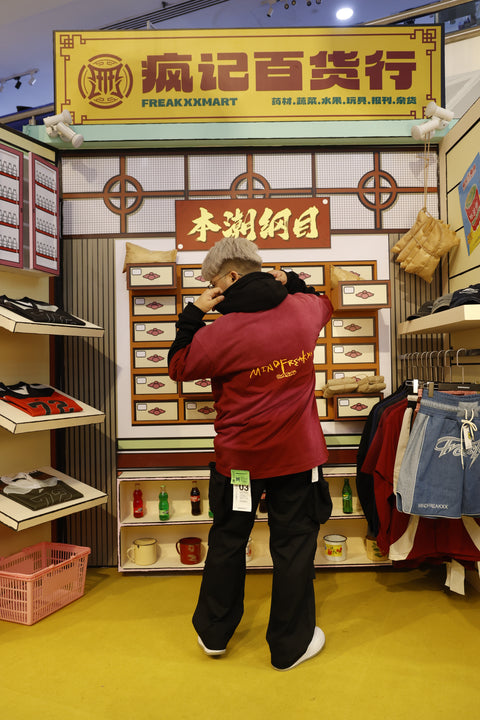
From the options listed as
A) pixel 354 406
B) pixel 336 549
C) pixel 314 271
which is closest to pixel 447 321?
pixel 354 406

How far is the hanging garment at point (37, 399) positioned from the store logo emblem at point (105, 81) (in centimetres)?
210

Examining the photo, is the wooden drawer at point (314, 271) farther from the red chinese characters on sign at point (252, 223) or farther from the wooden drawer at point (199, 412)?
the wooden drawer at point (199, 412)

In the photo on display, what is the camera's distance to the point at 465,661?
7.91 ft

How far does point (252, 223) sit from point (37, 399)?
1933mm

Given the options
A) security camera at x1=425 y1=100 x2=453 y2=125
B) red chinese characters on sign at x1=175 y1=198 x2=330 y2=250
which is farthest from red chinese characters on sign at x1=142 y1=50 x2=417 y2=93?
red chinese characters on sign at x1=175 y1=198 x2=330 y2=250

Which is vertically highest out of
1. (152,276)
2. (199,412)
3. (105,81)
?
(105,81)

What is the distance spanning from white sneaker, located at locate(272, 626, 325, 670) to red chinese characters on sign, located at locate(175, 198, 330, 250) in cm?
251

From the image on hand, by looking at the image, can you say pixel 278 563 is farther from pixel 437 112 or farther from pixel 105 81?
pixel 105 81

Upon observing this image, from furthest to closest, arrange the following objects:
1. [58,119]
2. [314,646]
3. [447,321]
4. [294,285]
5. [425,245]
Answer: [425,245]
[58,119]
[447,321]
[294,285]
[314,646]

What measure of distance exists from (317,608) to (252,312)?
6.20 feet

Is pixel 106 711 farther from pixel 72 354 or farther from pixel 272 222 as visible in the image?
pixel 272 222

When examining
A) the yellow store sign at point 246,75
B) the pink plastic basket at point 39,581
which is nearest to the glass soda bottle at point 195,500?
the pink plastic basket at point 39,581

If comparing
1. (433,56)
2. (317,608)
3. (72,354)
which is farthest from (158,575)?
(433,56)

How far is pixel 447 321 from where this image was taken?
287 cm
